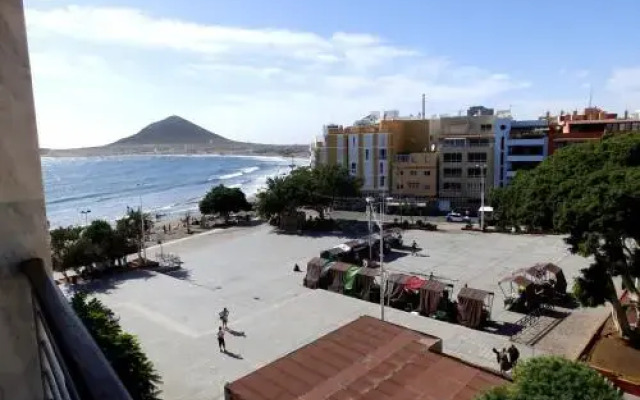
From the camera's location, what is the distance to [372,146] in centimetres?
5788

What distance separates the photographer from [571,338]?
58.5ft

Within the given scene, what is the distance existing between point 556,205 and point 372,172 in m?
42.9

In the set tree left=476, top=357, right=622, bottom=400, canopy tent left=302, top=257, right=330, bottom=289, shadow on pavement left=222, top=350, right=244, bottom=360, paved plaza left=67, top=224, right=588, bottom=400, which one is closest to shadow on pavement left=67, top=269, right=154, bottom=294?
paved plaza left=67, top=224, right=588, bottom=400

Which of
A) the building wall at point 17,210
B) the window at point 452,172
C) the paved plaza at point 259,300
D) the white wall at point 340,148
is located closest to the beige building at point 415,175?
the window at point 452,172

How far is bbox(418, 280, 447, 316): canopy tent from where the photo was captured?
66.9ft

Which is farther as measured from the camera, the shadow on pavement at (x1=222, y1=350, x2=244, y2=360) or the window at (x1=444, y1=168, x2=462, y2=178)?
the window at (x1=444, y1=168, x2=462, y2=178)

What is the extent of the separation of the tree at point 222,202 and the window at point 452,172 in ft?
75.4

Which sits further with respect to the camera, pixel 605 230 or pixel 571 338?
pixel 571 338

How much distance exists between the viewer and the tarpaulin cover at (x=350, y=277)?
76.0ft

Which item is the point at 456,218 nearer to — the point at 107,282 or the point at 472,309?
the point at 472,309

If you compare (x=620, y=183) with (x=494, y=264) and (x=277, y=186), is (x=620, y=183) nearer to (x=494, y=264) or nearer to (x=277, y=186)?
(x=494, y=264)

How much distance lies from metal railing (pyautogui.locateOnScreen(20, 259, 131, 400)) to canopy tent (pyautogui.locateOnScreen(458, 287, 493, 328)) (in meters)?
19.1

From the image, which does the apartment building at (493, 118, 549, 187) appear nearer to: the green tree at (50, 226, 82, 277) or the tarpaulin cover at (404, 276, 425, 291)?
the tarpaulin cover at (404, 276, 425, 291)

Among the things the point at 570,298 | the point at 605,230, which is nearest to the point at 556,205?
the point at 605,230
